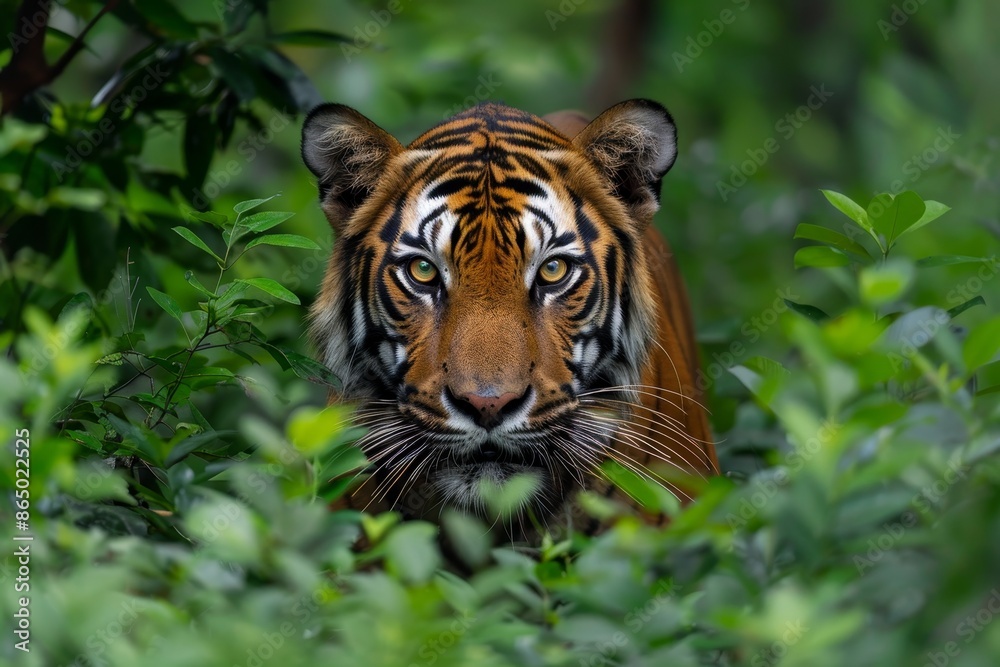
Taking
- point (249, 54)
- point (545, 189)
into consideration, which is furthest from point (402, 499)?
point (249, 54)

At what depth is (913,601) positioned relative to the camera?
1482 mm

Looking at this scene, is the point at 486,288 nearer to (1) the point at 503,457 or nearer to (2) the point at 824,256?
(1) the point at 503,457

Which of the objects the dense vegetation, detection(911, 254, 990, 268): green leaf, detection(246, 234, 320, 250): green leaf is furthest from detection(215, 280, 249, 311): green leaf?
detection(911, 254, 990, 268): green leaf

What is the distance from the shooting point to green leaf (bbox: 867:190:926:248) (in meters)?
2.26

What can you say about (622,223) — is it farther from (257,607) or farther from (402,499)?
(257,607)

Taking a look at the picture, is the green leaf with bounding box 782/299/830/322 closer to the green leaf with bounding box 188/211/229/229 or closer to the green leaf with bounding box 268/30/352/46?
the green leaf with bounding box 188/211/229/229

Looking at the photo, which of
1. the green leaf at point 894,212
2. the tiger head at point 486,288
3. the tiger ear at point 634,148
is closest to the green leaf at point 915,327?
the green leaf at point 894,212

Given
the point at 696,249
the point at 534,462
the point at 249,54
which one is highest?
the point at 696,249

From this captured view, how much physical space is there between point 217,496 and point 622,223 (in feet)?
6.52

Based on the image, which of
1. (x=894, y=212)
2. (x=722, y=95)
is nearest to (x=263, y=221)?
(x=894, y=212)

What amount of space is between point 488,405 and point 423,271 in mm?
517

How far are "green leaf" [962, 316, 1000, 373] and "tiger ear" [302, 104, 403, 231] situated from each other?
201 centimetres

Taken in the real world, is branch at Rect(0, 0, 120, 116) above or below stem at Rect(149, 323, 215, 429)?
above

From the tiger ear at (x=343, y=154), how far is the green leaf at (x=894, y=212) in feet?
4.92
